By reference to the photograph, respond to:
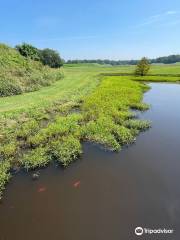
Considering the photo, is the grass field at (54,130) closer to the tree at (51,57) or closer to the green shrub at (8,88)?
the green shrub at (8,88)

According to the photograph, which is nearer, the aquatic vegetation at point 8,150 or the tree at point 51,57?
the aquatic vegetation at point 8,150

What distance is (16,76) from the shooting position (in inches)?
872

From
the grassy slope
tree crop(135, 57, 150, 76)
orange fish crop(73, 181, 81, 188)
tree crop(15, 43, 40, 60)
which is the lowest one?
tree crop(135, 57, 150, 76)

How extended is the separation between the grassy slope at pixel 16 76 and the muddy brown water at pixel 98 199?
507 inches

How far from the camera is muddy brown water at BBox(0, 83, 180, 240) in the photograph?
4699 mm

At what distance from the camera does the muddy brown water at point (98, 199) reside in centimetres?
470

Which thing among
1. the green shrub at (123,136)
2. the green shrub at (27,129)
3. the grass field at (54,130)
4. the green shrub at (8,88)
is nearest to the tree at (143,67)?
the grass field at (54,130)

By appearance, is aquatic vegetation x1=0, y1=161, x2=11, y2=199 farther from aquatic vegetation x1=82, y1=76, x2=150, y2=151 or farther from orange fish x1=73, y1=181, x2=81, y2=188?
aquatic vegetation x1=82, y1=76, x2=150, y2=151

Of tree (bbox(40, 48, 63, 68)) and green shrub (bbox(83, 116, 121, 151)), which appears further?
tree (bbox(40, 48, 63, 68))

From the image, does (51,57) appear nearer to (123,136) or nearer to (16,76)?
(16,76)

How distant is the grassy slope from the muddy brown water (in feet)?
42.3
